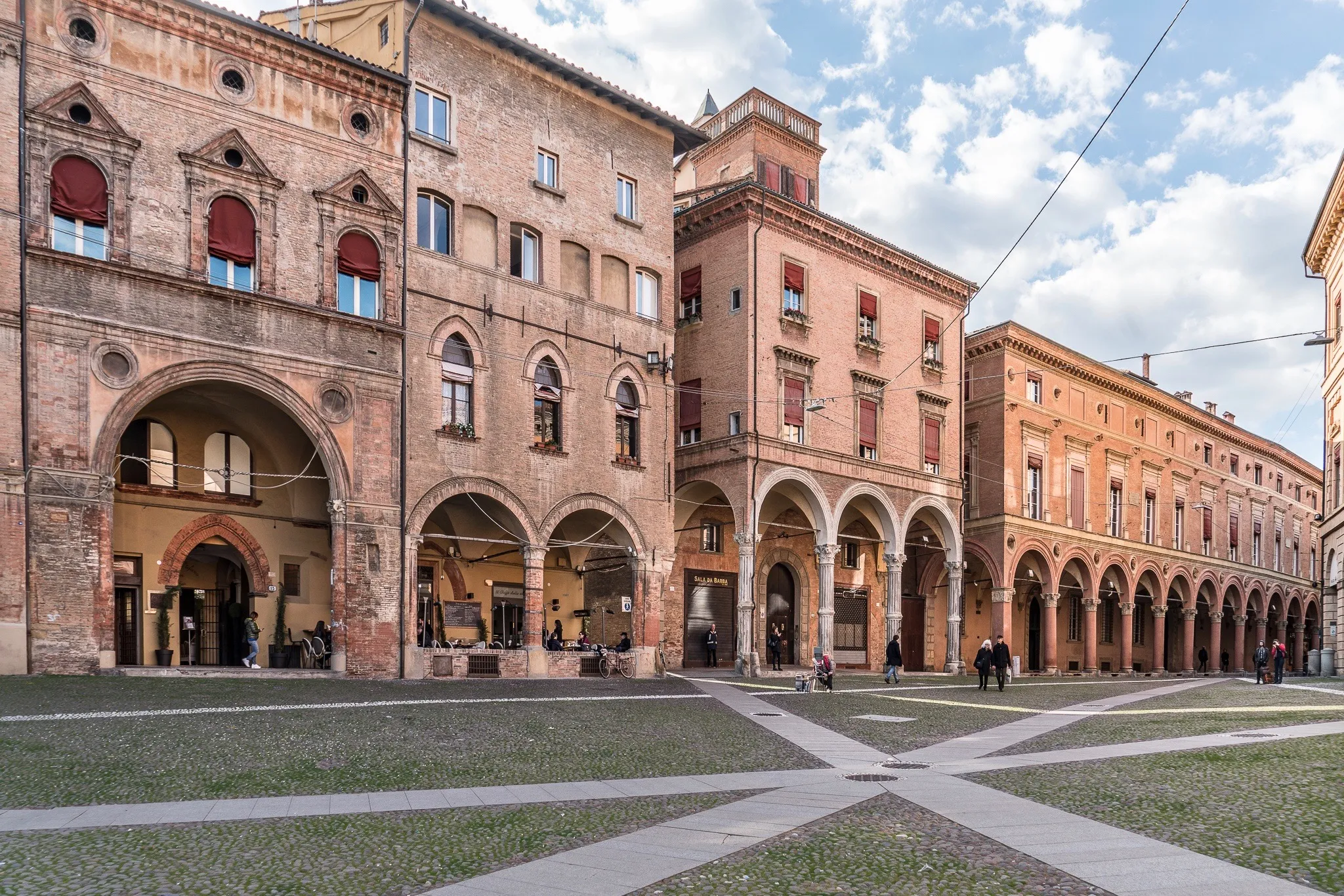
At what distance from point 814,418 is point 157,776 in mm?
26720

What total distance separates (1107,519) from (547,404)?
31.7 m

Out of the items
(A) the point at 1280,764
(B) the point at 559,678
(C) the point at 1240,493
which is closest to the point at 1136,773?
(A) the point at 1280,764

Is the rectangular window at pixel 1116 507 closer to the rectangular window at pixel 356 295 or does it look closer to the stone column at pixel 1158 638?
the stone column at pixel 1158 638

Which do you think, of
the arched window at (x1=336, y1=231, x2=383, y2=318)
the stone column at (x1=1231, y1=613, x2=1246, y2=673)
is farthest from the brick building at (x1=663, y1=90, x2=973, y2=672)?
the stone column at (x1=1231, y1=613, x2=1246, y2=673)

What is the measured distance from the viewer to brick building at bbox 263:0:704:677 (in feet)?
86.2

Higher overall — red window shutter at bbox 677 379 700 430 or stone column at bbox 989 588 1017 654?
red window shutter at bbox 677 379 700 430

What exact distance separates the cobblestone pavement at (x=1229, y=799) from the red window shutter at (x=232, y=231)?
1898 centimetres

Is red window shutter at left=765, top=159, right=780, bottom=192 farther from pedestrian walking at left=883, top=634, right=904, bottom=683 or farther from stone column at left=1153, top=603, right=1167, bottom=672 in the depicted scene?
stone column at left=1153, top=603, right=1167, bottom=672

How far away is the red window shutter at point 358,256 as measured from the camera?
24.8m

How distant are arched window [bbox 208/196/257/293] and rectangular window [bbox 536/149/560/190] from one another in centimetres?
834

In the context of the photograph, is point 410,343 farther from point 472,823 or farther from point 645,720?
point 472,823

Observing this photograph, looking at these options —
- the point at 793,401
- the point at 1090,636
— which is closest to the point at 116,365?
the point at 793,401

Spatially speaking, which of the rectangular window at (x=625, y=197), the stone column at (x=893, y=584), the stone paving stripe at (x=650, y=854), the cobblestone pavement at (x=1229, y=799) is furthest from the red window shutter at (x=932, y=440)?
the stone paving stripe at (x=650, y=854)

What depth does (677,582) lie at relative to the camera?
34.3 metres
